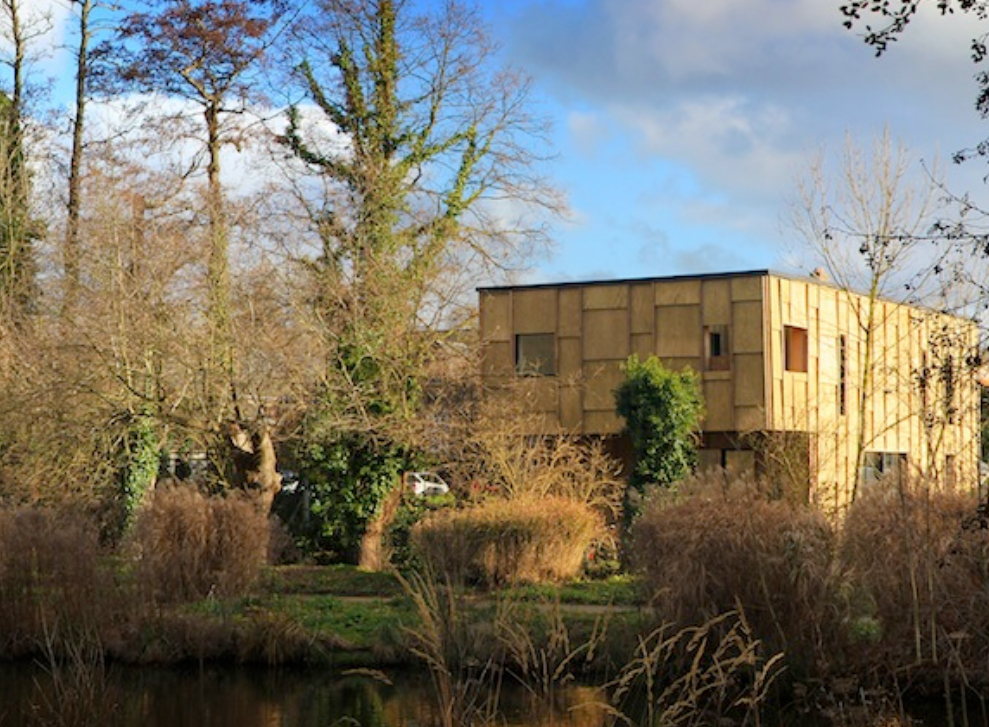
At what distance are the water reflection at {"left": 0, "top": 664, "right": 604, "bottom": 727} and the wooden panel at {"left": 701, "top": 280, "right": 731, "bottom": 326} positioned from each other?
17.7 m

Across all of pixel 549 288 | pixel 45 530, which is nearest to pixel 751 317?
pixel 549 288

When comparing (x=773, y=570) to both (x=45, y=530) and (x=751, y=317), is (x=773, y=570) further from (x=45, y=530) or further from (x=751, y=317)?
(x=751, y=317)

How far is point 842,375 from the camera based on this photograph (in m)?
33.7

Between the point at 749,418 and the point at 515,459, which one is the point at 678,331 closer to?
the point at 749,418

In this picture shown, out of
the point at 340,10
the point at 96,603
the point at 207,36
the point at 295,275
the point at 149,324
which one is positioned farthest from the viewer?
the point at 207,36

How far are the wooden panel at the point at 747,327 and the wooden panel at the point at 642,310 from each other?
6.53 feet

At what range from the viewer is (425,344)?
24250 mm

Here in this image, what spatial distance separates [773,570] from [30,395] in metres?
14.0

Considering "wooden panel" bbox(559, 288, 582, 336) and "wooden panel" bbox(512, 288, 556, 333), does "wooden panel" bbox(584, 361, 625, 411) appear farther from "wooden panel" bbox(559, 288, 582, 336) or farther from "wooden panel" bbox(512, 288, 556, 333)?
"wooden panel" bbox(512, 288, 556, 333)

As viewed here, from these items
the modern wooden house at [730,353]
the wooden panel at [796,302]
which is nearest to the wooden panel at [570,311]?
the modern wooden house at [730,353]

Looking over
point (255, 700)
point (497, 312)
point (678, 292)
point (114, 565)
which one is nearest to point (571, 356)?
point (497, 312)

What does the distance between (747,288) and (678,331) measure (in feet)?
→ 6.15

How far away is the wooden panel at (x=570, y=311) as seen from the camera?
3275 cm

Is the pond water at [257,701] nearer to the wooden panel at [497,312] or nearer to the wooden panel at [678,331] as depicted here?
the wooden panel at [678,331]
